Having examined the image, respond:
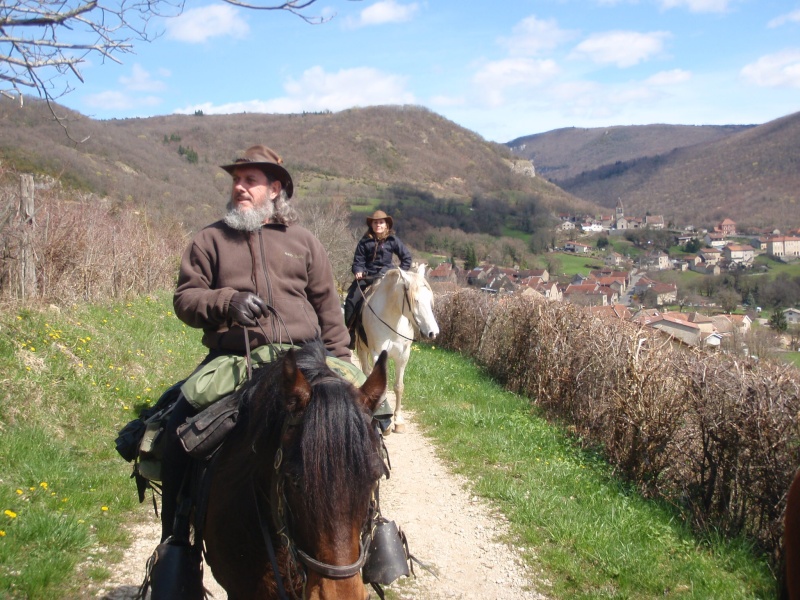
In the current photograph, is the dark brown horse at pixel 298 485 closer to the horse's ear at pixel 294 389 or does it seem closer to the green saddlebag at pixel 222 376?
the horse's ear at pixel 294 389

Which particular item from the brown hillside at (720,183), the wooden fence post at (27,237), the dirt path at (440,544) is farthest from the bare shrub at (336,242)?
the brown hillside at (720,183)

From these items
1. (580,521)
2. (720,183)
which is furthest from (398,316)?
(720,183)

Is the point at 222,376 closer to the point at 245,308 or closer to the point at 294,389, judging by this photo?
the point at 245,308

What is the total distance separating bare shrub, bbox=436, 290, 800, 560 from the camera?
477 cm

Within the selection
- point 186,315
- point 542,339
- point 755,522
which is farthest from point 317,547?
point 542,339

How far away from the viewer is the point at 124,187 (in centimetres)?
3609

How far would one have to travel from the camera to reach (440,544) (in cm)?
511

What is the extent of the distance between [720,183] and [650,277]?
76711 mm

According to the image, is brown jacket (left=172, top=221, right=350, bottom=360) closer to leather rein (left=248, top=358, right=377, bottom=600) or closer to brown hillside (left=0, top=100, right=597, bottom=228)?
leather rein (left=248, top=358, right=377, bottom=600)

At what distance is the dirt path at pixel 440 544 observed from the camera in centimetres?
430

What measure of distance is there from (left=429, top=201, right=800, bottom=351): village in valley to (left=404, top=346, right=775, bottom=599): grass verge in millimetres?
1950

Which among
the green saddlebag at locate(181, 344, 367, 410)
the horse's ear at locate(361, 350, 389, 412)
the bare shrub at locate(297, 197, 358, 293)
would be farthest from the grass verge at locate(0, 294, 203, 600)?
the bare shrub at locate(297, 197, 358, 293)

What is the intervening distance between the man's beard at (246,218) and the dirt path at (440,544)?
2.61 meters

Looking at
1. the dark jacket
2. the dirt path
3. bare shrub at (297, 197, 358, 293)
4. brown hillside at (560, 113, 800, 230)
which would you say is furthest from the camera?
brown hillside at (560, 113, 800, 230)
